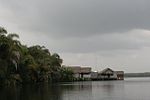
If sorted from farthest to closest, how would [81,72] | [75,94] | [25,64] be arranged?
1. [81,72]
2. [25,64]
3. [75,94]

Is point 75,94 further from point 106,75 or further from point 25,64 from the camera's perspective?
point 106,75

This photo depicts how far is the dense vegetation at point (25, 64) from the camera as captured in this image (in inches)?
2995

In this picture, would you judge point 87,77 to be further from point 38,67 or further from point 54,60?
point 38,67

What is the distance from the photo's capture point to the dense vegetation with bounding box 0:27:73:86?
76062 mm

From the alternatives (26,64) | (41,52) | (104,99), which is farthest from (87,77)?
(104,99)

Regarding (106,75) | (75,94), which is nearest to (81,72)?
(106,75)

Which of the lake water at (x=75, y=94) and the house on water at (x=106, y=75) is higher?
the house on water at (x=106, y=75)

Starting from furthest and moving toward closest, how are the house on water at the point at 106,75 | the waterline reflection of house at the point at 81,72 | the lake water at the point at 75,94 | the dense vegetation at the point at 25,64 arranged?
the house on water at the point at 106,75 < the waterline reflection of house at the point at 81,72 < the dense vegetation at the point at 25,64 < the lake water at the point at 75,94

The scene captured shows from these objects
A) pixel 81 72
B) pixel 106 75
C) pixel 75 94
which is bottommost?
pixel 75 94

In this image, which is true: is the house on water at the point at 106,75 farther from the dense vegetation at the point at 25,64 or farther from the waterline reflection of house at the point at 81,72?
the dense vegetation at the point at 25,64

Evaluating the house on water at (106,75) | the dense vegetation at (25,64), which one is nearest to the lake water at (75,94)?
the dense vegetation at (25,64)

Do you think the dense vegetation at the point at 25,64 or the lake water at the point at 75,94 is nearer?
the lake water at the point at 75,94

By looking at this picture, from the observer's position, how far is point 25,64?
97.8m

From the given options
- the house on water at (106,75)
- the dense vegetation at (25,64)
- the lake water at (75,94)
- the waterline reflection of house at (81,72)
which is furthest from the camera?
the house on water at (106,75)
